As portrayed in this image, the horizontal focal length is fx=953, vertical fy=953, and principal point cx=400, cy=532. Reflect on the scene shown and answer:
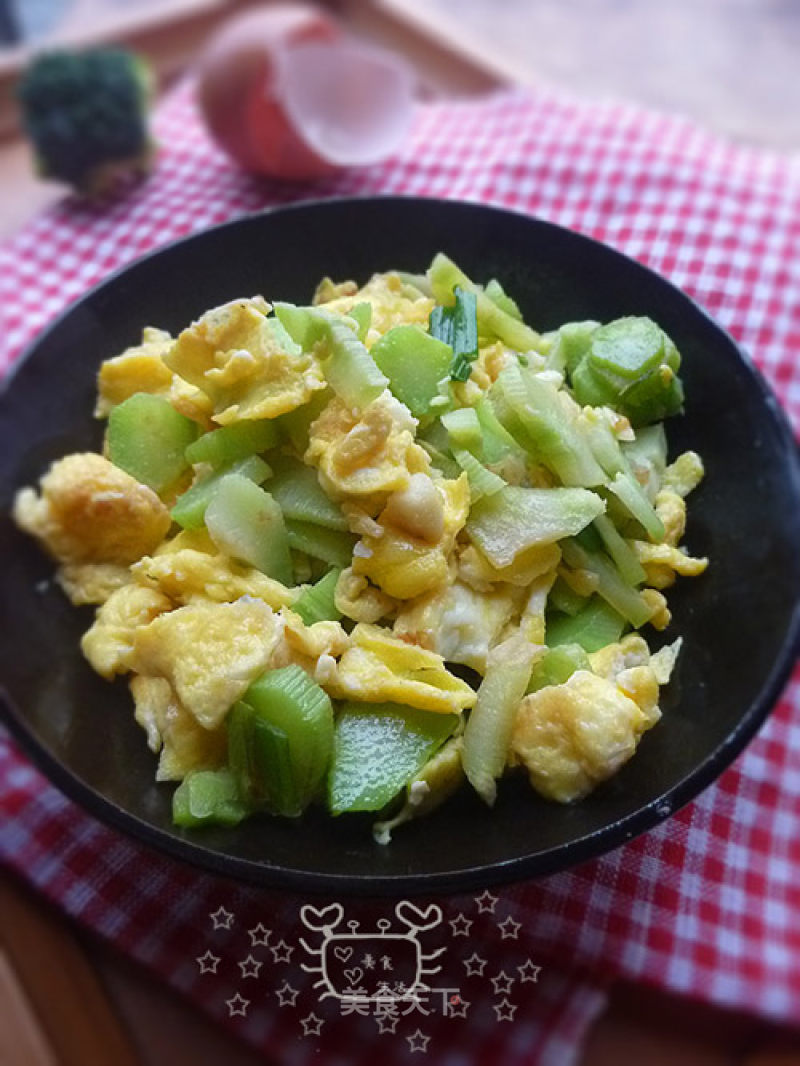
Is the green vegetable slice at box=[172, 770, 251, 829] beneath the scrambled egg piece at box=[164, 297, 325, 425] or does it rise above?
beneath

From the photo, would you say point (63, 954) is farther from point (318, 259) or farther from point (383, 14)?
point (383, 14)

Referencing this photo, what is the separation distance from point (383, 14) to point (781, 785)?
1.85 meters

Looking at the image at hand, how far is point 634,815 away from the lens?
84 cm

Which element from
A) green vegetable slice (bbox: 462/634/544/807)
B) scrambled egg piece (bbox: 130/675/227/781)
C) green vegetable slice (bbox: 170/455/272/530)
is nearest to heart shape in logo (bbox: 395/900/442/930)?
green vegetable slice (bbox: 462/634/544/807)

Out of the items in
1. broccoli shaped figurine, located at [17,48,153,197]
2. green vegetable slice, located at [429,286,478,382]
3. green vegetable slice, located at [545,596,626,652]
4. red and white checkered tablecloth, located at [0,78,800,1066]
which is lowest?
red and white checkered tablecloth, located at [0,78,800,1066]

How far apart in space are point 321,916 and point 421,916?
10 cm

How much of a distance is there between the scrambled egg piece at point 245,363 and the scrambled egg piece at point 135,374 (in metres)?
0.09

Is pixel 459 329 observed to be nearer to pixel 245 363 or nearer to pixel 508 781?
pixel 245 363

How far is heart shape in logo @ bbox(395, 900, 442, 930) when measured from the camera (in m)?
0.94

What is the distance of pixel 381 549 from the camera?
3.13 feet

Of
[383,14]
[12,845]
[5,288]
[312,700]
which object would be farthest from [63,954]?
[383,14]

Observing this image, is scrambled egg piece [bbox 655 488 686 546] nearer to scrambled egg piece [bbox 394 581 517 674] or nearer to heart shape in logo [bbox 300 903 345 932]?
scrambled egg piece [bbox 394 581 517 674]

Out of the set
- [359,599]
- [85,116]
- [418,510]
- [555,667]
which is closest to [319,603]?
[359,599]

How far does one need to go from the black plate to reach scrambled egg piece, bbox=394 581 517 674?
0.13 m
